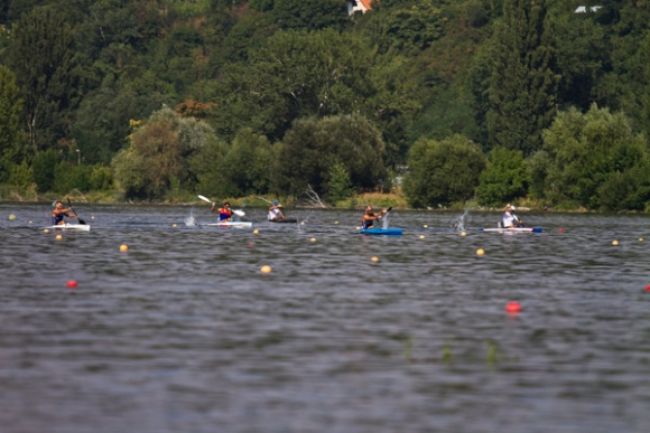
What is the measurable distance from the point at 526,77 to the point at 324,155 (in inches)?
799

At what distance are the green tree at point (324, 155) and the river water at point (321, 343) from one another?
76.1m

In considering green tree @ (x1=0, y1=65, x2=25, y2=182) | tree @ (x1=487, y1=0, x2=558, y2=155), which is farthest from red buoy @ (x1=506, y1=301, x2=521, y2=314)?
green tree @ (x1=0, y1=65, x2=25, y2=182)

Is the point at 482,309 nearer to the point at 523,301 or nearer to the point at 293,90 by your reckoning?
the point at 523,301

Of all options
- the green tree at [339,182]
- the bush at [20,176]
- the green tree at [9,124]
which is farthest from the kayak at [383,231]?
the green tree at [9,124]

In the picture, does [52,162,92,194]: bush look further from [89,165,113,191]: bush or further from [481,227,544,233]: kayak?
[481,227,544,233]: kayak

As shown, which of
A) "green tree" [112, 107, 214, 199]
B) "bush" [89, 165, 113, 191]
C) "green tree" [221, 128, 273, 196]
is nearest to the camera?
"green tree" [112, 107, 214, 199]

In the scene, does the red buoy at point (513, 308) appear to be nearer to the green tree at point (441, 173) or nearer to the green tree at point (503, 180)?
the green tree at point (503, 180)

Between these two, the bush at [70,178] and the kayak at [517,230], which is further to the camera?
the bush at [70,178]

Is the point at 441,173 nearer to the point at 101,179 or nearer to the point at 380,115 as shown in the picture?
the point at 380,115

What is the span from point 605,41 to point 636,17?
577cm

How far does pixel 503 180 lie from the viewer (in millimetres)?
126938

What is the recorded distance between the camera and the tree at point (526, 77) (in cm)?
13825

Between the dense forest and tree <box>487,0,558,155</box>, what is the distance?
0.17m

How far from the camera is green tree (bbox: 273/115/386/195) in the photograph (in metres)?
135
